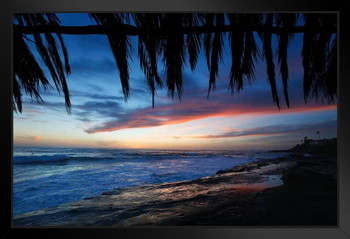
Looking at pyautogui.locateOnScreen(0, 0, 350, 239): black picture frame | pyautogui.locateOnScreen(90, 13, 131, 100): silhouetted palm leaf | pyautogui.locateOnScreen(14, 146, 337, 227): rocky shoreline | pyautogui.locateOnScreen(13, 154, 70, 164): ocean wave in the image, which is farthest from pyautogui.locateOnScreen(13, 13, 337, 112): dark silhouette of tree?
pyautogui.locateOnScreen(13, 154, 70, 164): ocean wave

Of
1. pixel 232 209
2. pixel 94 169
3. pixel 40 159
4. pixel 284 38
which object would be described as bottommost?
pixel 94 169

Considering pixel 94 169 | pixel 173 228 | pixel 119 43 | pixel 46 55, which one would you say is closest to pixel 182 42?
pixel 119 43

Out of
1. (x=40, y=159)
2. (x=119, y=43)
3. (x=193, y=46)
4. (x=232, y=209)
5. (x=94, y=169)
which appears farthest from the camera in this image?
(x=94, y=169)

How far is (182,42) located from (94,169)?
567cm

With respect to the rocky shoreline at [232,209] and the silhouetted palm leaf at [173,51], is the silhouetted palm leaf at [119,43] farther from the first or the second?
the rocky shoreline at [232,209]

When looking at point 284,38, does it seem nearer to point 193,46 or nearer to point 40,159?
point 193,46

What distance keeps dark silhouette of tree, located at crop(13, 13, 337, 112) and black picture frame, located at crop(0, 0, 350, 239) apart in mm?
166

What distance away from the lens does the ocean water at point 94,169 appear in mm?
4215

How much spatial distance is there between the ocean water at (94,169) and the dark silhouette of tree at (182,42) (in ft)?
12.6

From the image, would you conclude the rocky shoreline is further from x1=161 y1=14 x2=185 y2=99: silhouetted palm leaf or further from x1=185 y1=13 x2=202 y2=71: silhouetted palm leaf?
x1=185 y1=13 x2=202 y2=71: silhouetted palm leaf

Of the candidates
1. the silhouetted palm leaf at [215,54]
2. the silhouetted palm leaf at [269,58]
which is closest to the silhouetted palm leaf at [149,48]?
the silhouetted palm leaf at [215,54]

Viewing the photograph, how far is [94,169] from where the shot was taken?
561 centimetres

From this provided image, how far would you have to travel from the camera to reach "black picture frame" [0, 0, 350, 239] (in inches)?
26.3

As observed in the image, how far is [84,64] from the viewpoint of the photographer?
457 centimetres
